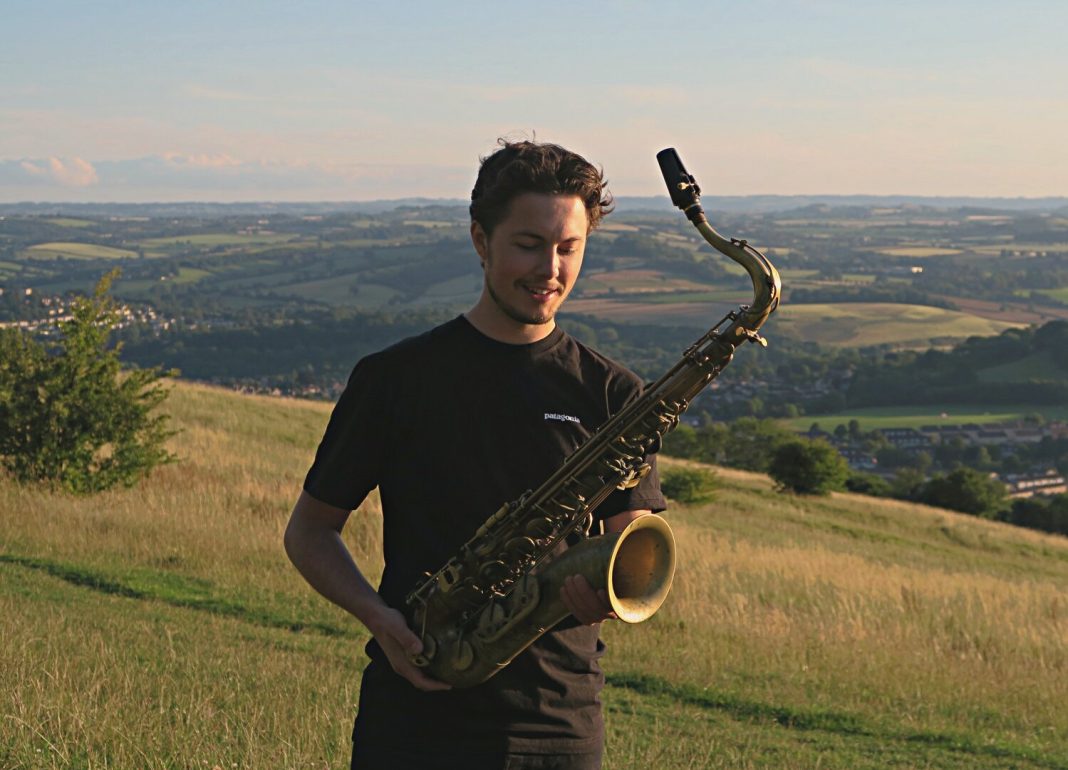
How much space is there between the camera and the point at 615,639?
38.7 feet

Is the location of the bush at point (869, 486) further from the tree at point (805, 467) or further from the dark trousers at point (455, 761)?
the dark trousers at point (455, 761)

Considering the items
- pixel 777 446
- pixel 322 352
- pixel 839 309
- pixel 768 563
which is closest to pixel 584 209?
pixel 768 563

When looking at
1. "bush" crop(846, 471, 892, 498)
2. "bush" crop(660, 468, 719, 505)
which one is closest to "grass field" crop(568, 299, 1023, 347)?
"bush" crop(846, 471, 892, 498)

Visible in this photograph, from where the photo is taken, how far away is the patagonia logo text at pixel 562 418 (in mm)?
3553

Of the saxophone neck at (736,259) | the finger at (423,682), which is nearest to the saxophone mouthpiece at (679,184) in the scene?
the saxophone neck at (736,259)

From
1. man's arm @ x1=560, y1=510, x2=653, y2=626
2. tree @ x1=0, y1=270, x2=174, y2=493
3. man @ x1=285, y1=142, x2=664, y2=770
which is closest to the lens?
man's arm @ x1=560, y1=510, x2=653, y2=626

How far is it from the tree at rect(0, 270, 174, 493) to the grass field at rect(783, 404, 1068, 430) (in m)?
79.3

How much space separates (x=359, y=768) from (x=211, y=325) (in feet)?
397

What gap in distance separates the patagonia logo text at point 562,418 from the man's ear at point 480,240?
0.48 meters

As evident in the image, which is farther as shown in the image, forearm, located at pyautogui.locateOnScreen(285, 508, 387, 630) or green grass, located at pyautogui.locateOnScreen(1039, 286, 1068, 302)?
green grass, located at pyautogui.locateOnScreen(1039, 286, 1068, 302)

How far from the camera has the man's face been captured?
3.46m

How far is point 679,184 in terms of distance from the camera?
3.70 metres

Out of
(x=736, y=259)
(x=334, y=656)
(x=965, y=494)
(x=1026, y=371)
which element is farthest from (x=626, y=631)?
(x=1026, y=371)

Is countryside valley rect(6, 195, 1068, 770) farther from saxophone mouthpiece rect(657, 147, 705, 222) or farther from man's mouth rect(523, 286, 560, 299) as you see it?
saxophone mouthpiece rect(657, 147, 705, 222)
